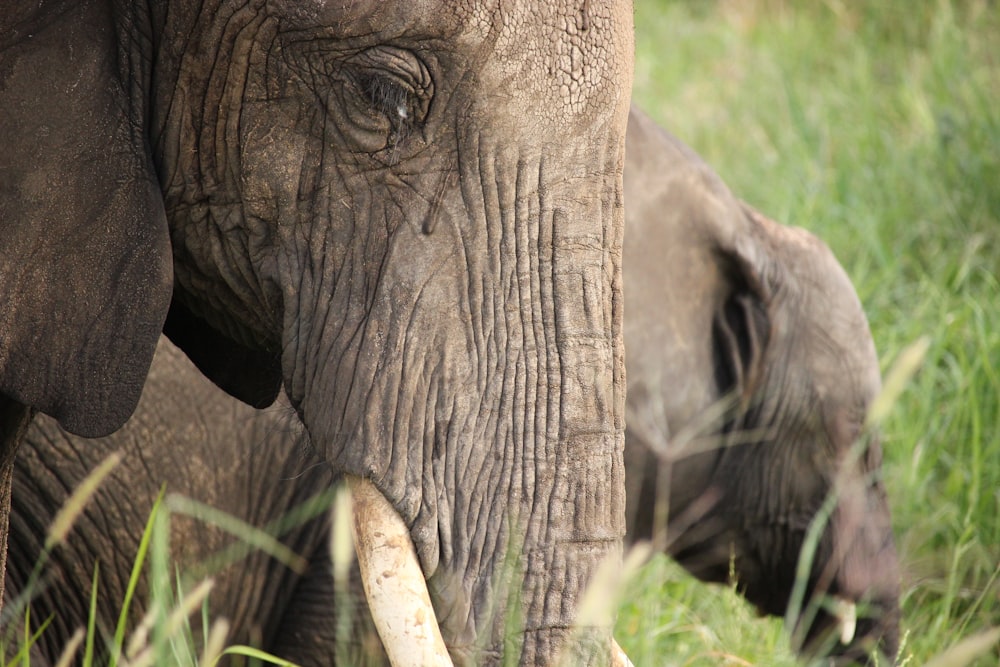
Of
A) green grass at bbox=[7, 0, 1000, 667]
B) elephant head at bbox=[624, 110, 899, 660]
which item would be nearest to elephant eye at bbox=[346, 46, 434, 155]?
green grass at bbox=[7, 0, 1000, 667]

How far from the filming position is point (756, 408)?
326 cm

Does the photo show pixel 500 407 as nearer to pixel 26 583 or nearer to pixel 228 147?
pixel 228 147

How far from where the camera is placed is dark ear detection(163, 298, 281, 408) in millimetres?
2135

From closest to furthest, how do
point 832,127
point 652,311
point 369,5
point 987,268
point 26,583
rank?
point 369,5
point 26,583
point 652,311
point 987,268
point 832,127

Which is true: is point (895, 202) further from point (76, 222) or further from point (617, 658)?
point (76, 222)

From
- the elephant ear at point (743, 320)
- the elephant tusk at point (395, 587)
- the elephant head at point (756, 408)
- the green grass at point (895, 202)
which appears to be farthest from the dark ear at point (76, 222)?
the elephant ear at point (743, 320)

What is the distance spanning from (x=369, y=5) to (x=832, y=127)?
12.7 ft

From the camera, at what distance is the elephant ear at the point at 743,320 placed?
3195 mm

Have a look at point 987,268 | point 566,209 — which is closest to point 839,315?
point 987,268

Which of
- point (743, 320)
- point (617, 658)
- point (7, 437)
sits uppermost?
point (743, 320)

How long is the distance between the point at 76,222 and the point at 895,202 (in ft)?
11.2

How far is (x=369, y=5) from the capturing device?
1724 millimetres

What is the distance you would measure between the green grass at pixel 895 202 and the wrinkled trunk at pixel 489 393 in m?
0.64

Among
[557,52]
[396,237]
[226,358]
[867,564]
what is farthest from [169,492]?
[867,564]
